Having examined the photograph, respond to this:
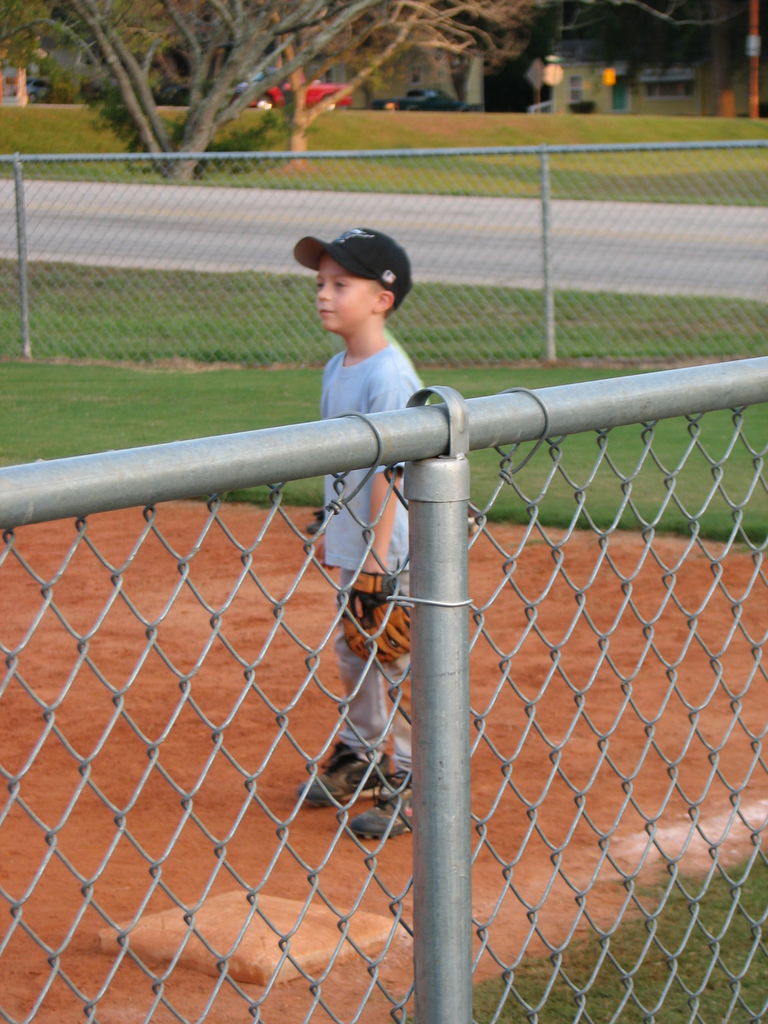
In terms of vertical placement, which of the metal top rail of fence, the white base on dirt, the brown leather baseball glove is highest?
the metal top rail of fence

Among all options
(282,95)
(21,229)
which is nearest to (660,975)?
(21,229)

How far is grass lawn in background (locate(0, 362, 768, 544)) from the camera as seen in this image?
292 inches

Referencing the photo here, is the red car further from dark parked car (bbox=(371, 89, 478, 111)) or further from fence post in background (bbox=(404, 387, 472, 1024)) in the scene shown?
fence post in background (bbox=(404, 387, 472, 1024))

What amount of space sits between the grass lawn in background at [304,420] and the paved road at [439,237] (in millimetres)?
3992

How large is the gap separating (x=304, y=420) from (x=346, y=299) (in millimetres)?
5176

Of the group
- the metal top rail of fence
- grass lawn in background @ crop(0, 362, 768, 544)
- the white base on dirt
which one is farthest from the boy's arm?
grass lawn in background @ crop(0, 362, 768, 544)

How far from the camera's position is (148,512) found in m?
1.78

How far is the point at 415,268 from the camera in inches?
672

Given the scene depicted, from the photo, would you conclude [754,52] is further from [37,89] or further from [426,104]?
[37,89]

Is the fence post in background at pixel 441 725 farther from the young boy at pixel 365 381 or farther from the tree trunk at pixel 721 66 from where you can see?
the tree trunk at pixel 721 66

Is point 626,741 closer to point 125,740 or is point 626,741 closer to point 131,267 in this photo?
point 125,740

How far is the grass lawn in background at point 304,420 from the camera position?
7410mm

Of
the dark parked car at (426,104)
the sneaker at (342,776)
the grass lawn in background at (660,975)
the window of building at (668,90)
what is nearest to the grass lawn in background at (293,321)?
the sneaker at (342,776)

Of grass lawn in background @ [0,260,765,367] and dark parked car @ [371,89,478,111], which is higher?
grass lawn in background @ [0,260,765,367]
